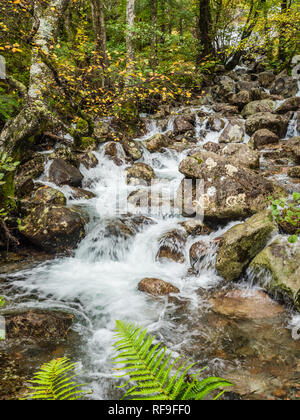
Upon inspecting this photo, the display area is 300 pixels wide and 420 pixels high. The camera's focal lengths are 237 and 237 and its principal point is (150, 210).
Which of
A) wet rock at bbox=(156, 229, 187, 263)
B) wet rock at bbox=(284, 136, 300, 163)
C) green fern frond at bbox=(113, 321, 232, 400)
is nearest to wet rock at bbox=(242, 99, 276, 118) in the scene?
wet rock at bbox=(284, 136, 300, 163)

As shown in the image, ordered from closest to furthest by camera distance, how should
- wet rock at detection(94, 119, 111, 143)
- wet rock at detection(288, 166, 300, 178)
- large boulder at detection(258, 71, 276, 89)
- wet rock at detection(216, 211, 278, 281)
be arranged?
wet rock at detection(216, 211, 278, 281)
wet rock at detection(288, 166, 300, 178)
wet rock at detection(94, 119, 111, 143)
large boulder at detection(258, 71, 276, 89)

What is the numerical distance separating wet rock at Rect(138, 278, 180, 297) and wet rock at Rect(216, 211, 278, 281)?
110 cm

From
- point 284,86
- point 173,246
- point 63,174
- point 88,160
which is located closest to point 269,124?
point 284,86

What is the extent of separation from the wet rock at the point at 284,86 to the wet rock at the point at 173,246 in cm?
1509

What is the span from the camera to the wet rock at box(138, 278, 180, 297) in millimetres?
4820

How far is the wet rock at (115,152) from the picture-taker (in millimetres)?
10273

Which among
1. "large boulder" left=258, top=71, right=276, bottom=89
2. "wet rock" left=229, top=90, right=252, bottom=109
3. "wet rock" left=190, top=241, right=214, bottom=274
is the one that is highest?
"large boulder" left=258, top=71, right=276, bottom=89

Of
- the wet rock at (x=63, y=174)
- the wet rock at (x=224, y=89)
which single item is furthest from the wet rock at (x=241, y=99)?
the wet rock at (x=63, y=174)

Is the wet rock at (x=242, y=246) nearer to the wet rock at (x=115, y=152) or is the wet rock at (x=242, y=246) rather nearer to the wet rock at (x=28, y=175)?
the wet rock at (x=28, y=175)

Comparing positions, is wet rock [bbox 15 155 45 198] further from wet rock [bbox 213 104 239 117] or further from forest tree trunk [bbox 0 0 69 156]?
wet rock [bbox 213 104 239 117]

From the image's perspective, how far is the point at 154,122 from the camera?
13891 millimetres

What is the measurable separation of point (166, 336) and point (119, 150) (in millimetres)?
8476
